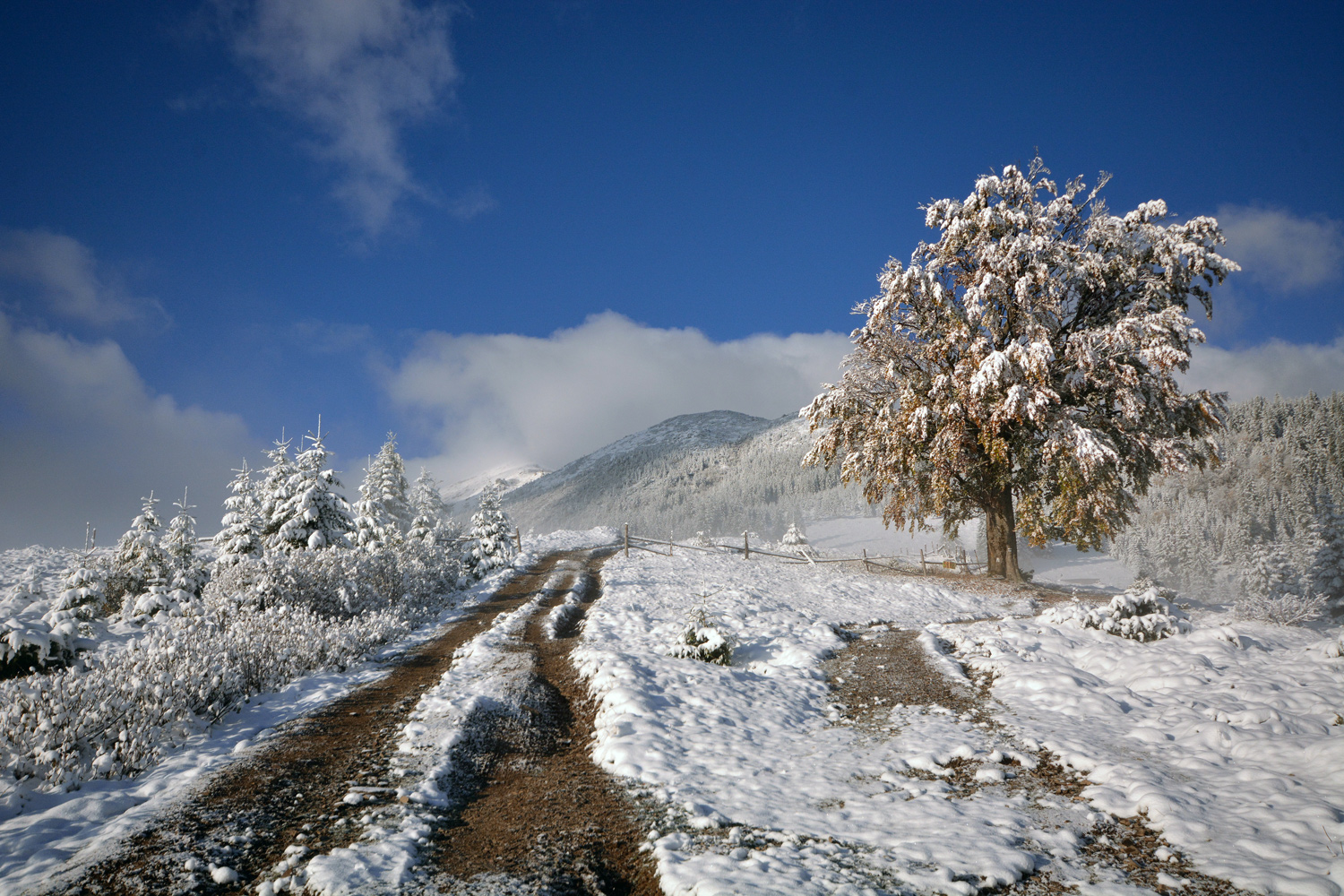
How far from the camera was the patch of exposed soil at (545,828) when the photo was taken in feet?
13.1

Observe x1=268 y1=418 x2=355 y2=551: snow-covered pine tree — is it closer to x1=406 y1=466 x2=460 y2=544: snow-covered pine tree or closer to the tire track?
x1=406 y1=466 x2=460 y2=544: snow-covered pine tree

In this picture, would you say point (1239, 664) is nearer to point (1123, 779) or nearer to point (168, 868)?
point (1123, 779)

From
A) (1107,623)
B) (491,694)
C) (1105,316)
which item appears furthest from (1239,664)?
(1105,316)

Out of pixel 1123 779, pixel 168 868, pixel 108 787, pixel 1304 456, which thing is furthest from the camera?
pixel 1304 456

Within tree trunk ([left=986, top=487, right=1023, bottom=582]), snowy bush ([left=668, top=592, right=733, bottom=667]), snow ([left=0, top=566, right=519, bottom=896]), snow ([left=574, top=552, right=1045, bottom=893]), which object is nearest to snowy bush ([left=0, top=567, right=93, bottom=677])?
snow ([left=0, top=566, right=519, bottom=896])

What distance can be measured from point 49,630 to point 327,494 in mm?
14315

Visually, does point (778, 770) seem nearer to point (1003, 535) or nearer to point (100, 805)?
point (100, 805)

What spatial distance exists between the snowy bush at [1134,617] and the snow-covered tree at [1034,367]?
4675 mm

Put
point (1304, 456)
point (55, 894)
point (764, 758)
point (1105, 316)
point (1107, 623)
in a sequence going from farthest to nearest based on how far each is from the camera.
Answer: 1. point (1304, 456)
2. point (1105, 316)
3. point (1107, 623)
4. point (764, 758)
5. point (55, 894)

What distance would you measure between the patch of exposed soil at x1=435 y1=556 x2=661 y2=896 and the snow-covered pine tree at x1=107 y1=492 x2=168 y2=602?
64.3 feet

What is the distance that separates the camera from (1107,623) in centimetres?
1001

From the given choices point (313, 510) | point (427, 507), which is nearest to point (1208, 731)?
point (313, 510)

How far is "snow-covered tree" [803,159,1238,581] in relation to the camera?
14586mm

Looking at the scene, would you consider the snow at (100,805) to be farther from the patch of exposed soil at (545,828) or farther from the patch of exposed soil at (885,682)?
the patch of exposed soil at (885,682)
